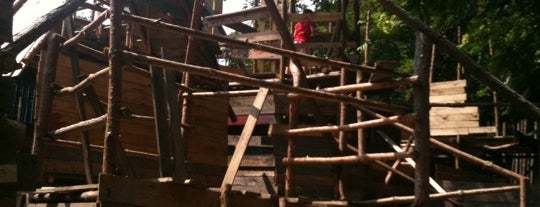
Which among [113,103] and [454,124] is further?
[454,124]

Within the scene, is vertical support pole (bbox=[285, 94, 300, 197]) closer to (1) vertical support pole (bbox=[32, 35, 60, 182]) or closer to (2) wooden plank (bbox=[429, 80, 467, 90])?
(1) vertical support pole (bbox=[32, 35, 60, 182])

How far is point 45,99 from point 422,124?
3.31 m

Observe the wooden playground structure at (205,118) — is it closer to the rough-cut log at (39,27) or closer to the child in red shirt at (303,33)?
the rough-cut log at (39,27)

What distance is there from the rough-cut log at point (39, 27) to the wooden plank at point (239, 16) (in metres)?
3.31

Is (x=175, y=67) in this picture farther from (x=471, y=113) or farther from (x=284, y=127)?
(x=471, y=113)

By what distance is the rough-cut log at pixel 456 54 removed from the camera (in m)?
5.82

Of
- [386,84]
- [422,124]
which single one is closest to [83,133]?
[386,84]

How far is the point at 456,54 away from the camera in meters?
6.00

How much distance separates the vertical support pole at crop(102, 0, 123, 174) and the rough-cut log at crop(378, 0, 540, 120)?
90.7 inches

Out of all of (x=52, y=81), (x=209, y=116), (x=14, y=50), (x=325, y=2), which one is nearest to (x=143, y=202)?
(x=14, y=50)

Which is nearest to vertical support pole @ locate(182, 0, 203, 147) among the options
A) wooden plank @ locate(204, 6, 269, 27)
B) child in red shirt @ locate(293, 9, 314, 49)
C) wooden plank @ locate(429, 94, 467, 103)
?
wooden plank @ locate(204, 6, 269, 27)

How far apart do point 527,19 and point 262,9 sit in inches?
162

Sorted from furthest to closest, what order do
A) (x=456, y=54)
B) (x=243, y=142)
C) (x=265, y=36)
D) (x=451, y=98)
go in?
(x=451, y=98) → (x=265, y=36) → (x=243, y=142) → (x=456, y=54)

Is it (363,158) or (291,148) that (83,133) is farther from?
(363,158)
